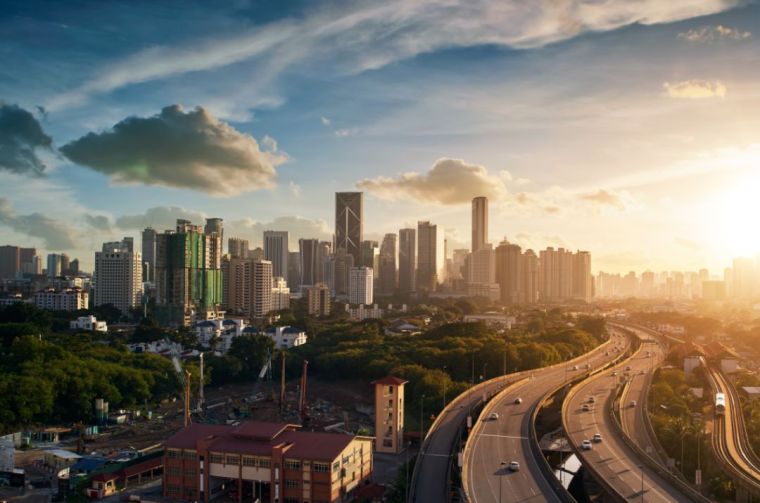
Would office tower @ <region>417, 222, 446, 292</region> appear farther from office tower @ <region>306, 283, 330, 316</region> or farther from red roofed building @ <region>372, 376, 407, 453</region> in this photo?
red roofed building @ <region>372, 376, 407, 453</region>

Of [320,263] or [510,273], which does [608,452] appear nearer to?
[510,273]

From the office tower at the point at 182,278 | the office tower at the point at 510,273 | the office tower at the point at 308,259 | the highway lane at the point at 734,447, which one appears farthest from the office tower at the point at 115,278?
the office tower at the point at 510,273

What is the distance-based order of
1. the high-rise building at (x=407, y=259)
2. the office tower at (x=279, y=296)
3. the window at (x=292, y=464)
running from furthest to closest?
the high-rise building at (x=407, y=259) < the office tower at (x=279, y=296) < the window at (x=292, y=464)

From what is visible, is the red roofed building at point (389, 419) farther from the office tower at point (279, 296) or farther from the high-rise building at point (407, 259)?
the high-rise building at point (407, 259)

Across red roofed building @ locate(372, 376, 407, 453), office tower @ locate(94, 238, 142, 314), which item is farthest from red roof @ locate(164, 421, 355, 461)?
office tower @ locate(94, 238, 142, 314)

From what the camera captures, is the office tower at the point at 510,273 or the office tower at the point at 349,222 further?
the office tower at the point at 349,222
